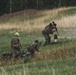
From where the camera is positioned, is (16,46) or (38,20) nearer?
(16,46)

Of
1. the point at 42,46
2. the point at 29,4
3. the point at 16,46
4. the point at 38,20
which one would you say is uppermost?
the point at 29,4

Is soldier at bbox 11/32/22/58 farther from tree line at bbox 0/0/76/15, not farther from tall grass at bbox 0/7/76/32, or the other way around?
tree line at bbox 0/0/76/15

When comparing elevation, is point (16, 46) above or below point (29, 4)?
below

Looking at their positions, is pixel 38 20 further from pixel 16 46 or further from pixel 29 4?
pixel 29 4

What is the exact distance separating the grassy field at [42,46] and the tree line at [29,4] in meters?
14.7

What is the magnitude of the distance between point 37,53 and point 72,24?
1766cm

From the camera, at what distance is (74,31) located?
35.6 metres

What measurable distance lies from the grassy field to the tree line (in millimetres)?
14745

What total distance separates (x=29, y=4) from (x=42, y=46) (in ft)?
167

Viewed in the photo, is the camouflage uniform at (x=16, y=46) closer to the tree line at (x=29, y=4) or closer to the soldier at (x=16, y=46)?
the soldier at (x=16, y=46)

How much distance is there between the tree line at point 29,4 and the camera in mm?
75137

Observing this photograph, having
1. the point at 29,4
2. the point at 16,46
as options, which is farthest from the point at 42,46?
the point at 29,4

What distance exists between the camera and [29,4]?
77.4 meters

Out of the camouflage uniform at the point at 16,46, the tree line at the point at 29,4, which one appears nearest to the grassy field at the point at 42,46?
the camouflage uniform at the point at 16,46
